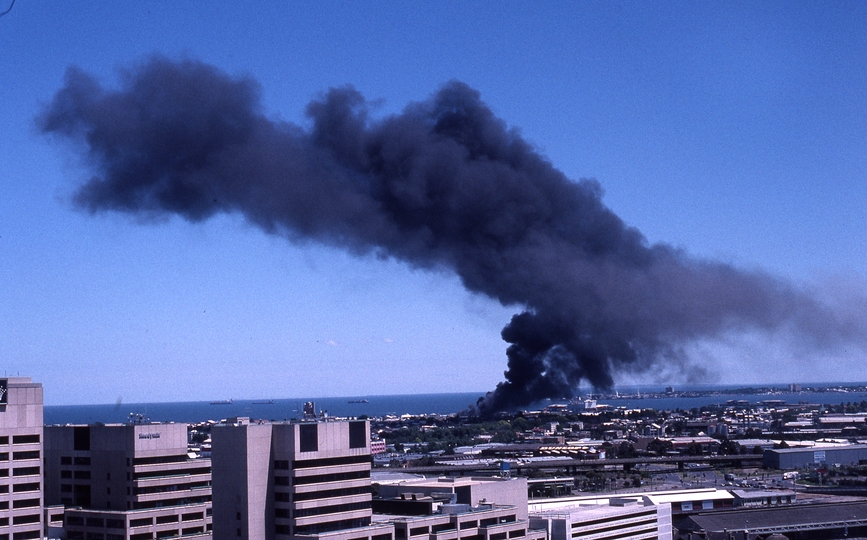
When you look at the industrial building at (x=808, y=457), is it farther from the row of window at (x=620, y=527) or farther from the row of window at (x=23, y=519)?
the row of window at (x=23, y=519)

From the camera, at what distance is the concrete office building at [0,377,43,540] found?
27.4 meters

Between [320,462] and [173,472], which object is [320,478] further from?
[173,472]

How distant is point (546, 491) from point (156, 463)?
28808 millimetres

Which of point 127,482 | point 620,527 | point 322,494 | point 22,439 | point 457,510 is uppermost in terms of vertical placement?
point 22,439

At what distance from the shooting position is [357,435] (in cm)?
2797

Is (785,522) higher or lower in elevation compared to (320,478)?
lower

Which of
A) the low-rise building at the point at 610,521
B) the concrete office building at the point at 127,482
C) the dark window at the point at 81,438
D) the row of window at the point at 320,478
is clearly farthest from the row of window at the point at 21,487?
the low-rise building at the point at 610,521

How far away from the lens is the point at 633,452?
8306 cm

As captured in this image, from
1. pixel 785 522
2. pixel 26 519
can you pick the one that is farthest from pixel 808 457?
pixel 26 519

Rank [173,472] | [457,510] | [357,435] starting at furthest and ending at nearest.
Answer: [173,472], [457,510], [357,435]

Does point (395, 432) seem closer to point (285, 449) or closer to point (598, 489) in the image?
point (598, 489)

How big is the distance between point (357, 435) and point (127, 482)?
725 cm

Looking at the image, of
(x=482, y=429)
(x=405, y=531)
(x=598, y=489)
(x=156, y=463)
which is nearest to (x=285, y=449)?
(x=405, y=531)

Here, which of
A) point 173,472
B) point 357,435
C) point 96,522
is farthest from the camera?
point 173,472
